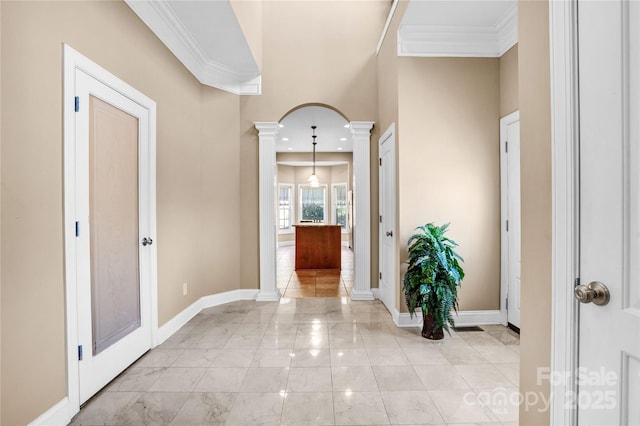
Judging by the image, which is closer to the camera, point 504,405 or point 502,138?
point 504,405

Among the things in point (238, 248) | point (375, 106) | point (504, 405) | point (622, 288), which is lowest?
point (504, 405)

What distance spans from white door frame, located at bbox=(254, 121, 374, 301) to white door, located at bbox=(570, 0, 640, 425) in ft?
10.3

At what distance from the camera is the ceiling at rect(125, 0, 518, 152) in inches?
105

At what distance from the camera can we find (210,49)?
337cm

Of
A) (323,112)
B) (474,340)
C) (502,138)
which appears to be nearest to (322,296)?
(474,340)

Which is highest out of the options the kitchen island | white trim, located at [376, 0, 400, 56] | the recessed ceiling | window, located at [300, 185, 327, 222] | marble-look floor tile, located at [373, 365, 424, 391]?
white trim, located at [376, 0, 400, 56]

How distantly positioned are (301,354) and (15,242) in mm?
2007

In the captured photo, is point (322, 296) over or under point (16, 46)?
under

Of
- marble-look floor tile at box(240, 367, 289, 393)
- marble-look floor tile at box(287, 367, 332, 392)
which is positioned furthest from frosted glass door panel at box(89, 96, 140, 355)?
marble-look floor tile at box(287, 367, 332, 392)

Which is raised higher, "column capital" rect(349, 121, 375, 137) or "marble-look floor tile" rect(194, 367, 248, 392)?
"column capital" rect(349, 121, 375, 137)

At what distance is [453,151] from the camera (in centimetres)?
313

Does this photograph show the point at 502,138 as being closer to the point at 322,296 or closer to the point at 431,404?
the point at 431,404

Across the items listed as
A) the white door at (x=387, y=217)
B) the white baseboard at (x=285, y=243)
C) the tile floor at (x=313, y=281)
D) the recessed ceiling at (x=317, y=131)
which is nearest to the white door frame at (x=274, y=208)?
the white door at (x=387, y=217)

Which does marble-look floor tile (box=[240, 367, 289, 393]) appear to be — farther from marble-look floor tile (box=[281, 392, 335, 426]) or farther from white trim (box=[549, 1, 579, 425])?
white trim (box=[549, 1, 579, 425])
